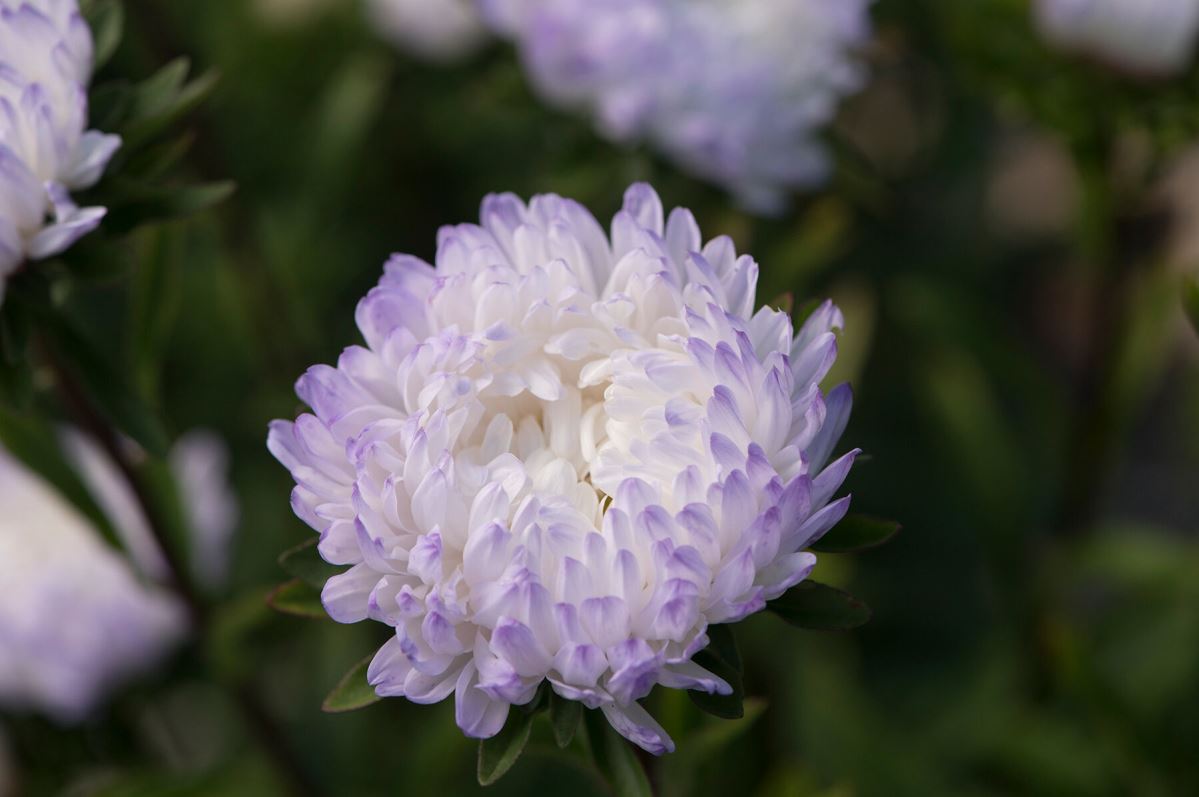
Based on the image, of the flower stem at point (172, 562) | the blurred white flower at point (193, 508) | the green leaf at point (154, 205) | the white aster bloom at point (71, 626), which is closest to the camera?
the green leaf at point (154, 205)

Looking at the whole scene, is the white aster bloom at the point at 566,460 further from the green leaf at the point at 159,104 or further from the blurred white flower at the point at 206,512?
the blurred white flower at the point at 206,512

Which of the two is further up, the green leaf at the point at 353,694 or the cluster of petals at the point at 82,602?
the green leaf at the point at 353,694

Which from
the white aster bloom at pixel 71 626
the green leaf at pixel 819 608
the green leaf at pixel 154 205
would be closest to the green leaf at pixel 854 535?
the green leaf at pixel 819 608

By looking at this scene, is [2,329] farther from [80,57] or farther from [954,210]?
[954,210]

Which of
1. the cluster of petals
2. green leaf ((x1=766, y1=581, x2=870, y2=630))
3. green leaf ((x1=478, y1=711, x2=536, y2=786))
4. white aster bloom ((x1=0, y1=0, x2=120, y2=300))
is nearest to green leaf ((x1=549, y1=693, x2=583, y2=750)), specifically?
green leaf ((x1=478, y1=711, x2=536, y2=786))

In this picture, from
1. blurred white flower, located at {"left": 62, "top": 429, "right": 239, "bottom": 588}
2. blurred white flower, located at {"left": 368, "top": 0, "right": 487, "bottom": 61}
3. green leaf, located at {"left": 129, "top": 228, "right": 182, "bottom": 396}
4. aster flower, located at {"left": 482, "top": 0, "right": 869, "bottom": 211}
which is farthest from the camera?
blurred white flower, located at {"left": 368, "top": 0, "right": 487, "bottom": 61}

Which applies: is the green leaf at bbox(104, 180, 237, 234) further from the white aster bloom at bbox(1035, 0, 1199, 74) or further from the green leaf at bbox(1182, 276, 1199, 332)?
the white aster bloom at bbox(1035, 0, 1199, 74)

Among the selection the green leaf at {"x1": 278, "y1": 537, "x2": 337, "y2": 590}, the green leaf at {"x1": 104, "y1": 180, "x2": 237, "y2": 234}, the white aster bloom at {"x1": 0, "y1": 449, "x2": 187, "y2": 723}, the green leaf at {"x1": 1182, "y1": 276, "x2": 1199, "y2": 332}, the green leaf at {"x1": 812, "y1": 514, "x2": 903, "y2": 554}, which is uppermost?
the green leaf at {"x1": 1182, "y1": 276, "x2": 1199, "y2": 332}
